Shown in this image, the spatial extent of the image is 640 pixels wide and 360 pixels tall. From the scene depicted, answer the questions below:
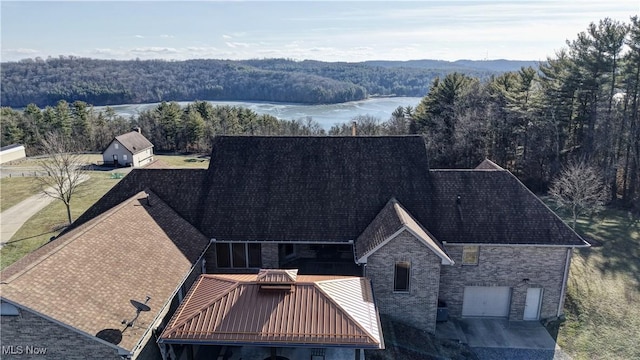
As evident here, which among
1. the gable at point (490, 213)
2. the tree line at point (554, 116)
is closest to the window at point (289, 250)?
the gable at point (490, 213)

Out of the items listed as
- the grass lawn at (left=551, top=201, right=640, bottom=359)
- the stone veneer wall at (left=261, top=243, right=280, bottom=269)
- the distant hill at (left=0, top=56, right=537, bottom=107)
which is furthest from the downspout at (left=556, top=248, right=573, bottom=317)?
the distant hill at (left=0, top=56, right=537, bottom=107)

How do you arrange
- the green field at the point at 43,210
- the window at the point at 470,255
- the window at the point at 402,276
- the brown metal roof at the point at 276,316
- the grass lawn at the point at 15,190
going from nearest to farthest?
1. the brown metal roof at the point at 276,316
2. the window at the point at 402,276
3. the window at the point at 470,255
4. the green field at the point at 43,210
5. the grass lawn at the point at 15,190

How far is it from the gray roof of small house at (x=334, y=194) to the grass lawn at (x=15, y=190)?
2873 centimetres

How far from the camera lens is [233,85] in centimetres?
16512

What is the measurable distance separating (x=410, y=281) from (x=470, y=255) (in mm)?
3790

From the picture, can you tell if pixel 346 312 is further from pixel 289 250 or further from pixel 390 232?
pixel 289 250

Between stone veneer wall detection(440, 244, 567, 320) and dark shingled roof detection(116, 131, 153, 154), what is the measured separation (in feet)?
176

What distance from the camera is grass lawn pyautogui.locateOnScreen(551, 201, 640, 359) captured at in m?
19.0

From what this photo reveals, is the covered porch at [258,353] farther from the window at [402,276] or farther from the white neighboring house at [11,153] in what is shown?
the white neighboring house at [11,153]

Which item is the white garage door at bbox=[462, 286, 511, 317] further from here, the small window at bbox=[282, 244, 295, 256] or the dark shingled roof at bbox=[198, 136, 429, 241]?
the small window at bbox=[282, 244, 295, 256]

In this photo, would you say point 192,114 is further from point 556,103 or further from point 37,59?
point 37,59

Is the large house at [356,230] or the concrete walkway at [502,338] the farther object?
the concrete walkway at [502,338]

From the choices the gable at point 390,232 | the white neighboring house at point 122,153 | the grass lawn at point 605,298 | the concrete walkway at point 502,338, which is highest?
the gable at point 390,232

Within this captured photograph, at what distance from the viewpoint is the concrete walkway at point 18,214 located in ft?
110
